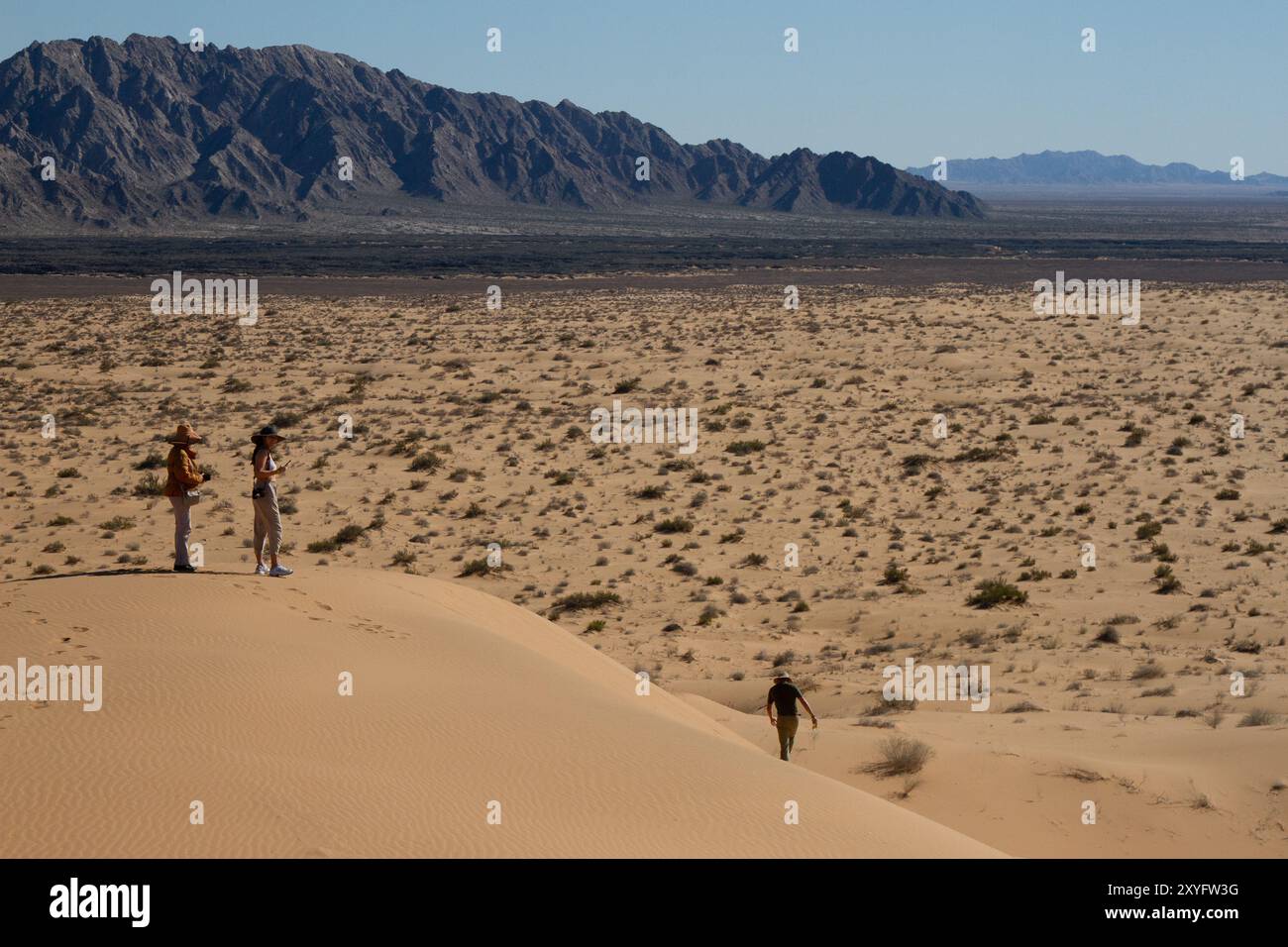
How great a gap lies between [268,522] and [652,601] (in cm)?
664

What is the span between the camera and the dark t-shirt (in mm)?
10516

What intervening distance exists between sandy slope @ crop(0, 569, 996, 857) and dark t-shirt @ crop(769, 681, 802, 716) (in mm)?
460

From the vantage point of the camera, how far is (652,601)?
703 inches

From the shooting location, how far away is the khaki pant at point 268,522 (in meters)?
12.3

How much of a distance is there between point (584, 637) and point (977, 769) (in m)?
6.42

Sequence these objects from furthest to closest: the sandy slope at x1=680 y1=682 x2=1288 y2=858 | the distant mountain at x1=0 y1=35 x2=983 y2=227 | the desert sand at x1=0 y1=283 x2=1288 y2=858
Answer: the distant mountain at x1=0 y1=35 x2=983 y2=227, the sandy slope at x1=680 y1=682 x2=1288 y2=858, the desert sand at x1=0 y1=283 x2=1288 y2=858

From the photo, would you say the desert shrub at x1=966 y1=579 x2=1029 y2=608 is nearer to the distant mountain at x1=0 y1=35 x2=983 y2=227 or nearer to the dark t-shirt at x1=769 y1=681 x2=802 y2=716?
the dark t-shirt at x1=769 y1=681 x2=802 y2=716

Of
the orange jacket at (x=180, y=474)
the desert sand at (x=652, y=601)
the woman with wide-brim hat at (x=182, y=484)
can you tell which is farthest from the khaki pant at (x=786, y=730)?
the orange jacket at (x=180, y=474)

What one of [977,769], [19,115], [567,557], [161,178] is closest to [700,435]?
[567,557]

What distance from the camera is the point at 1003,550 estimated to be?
19.9 metres

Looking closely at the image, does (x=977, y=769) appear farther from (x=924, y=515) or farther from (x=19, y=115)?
(x=19, y=115)

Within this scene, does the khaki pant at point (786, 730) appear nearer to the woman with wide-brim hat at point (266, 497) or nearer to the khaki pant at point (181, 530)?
the woman with wide-brim hat at point (266, 497)

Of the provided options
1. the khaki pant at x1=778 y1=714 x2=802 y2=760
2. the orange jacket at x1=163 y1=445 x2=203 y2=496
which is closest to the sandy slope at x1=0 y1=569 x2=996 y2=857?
the khaki pant at x1=778 y1=714 x2=802 y2=760

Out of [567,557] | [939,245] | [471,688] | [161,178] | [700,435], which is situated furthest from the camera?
[161,178]
